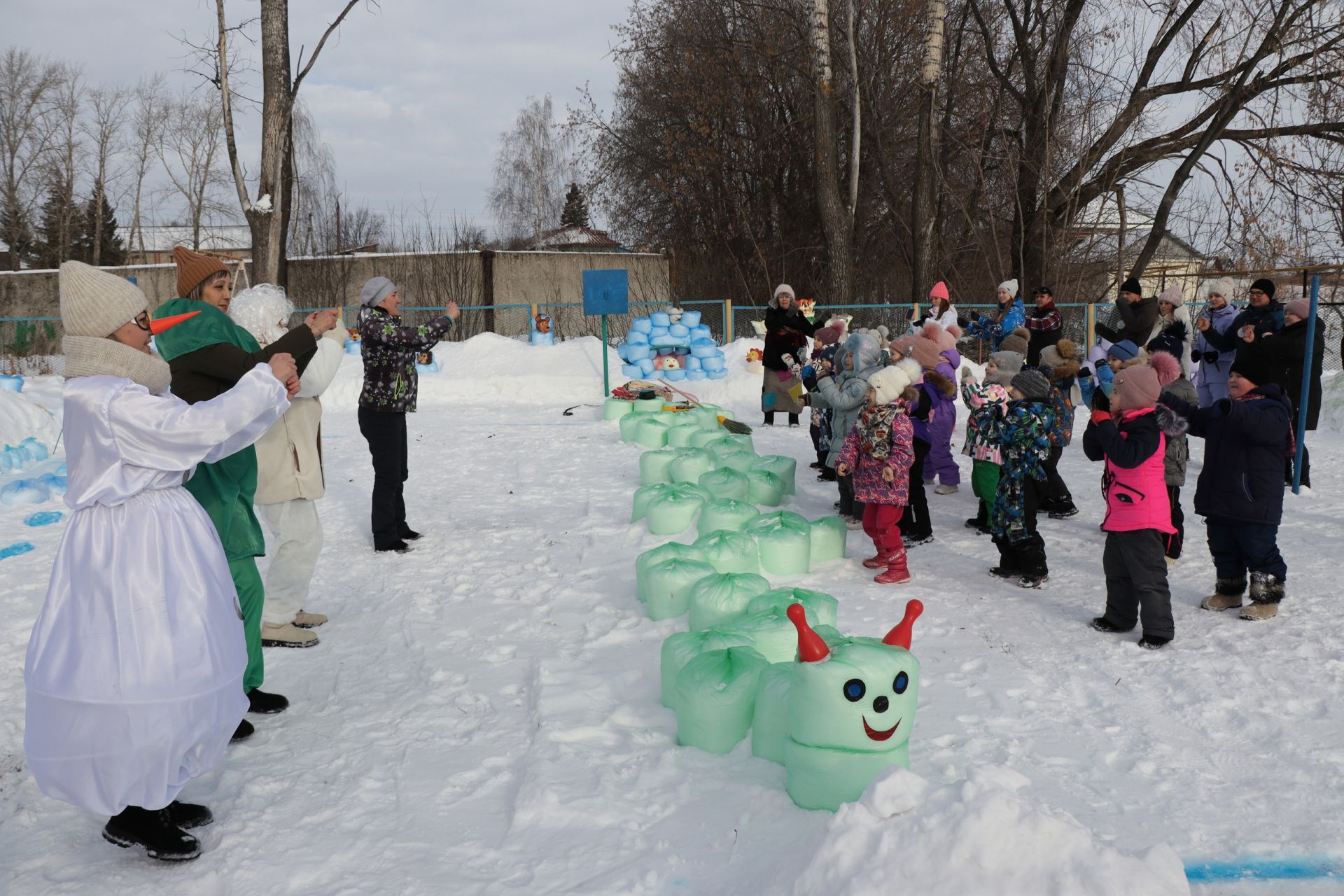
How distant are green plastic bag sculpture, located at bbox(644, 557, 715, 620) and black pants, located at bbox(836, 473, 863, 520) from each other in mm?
2243

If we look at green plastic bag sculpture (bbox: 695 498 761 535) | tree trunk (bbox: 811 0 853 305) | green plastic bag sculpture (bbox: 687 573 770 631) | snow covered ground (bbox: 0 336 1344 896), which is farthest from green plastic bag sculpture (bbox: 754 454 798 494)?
tree trunk (bbox: 811 0 853 305)

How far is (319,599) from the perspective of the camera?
17.1 feet

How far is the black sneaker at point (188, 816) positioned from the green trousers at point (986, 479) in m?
4.47

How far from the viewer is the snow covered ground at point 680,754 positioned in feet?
8.18

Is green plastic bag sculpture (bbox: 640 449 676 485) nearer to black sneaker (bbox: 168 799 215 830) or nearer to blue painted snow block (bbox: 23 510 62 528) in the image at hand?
blue painted snow block (bbox: 23 510 62 528)

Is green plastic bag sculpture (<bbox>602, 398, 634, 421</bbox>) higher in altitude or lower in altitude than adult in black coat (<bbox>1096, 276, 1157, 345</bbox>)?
lower

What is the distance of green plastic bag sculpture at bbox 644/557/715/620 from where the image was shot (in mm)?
4648

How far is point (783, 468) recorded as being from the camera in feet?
23.5

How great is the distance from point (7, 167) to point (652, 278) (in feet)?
94.2

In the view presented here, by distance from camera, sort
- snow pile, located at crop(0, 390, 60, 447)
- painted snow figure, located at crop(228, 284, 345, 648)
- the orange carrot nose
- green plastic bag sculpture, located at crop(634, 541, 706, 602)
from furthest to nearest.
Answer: snow pile, located at crop(0, 390, 60, 447) < green plastic bag sculpture, located at crop(634, 541, 706, 602) < painted snow figure, located at crop(228, 284, 345, 648) < the orange carrot nose

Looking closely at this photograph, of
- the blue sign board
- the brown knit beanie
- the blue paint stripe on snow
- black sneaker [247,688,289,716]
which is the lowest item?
black sneaker [247,688,289,716]

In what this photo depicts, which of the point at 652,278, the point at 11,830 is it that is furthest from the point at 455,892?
the point at 652,278

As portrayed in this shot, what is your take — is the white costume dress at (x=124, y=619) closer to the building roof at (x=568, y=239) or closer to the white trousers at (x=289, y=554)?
the white trousers at (x=289, y=554)

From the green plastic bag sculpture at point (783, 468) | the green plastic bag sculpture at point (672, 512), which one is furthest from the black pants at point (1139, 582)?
the green plastic bag sculpture at point (783, 468)
